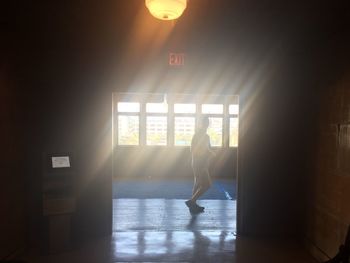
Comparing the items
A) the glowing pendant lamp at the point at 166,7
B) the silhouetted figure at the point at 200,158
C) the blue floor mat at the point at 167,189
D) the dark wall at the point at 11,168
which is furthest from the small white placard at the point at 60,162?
the blue floor mat at the point at 167,189

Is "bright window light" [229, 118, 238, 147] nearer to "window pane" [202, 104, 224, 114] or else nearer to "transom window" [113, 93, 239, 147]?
"transom window" [113, 93, 239, 147]

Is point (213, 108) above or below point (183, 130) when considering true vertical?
above

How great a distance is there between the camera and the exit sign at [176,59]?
3834 millimetres

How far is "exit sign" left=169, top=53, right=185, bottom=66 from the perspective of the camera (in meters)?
3.83

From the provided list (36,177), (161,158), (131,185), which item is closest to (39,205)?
(36,177)

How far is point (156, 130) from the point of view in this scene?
8891 mm

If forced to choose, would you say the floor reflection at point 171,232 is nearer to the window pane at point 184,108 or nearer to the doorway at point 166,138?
the doorway at point 166,138

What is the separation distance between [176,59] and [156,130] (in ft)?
16.9

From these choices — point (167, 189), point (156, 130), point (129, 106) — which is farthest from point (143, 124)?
point (167, 189)

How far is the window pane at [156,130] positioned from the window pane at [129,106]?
460mm

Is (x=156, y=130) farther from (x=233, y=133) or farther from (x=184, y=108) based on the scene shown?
(x=233, y=133)

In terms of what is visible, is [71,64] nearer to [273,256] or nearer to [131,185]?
[273,256]

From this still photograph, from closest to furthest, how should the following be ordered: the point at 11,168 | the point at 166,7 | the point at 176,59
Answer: the point at 166,7 → the point at 11,168 → the point at 176,59

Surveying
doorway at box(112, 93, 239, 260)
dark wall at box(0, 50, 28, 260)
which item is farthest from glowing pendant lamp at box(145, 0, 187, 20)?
doorway at box(112, 93, 239, 260)
